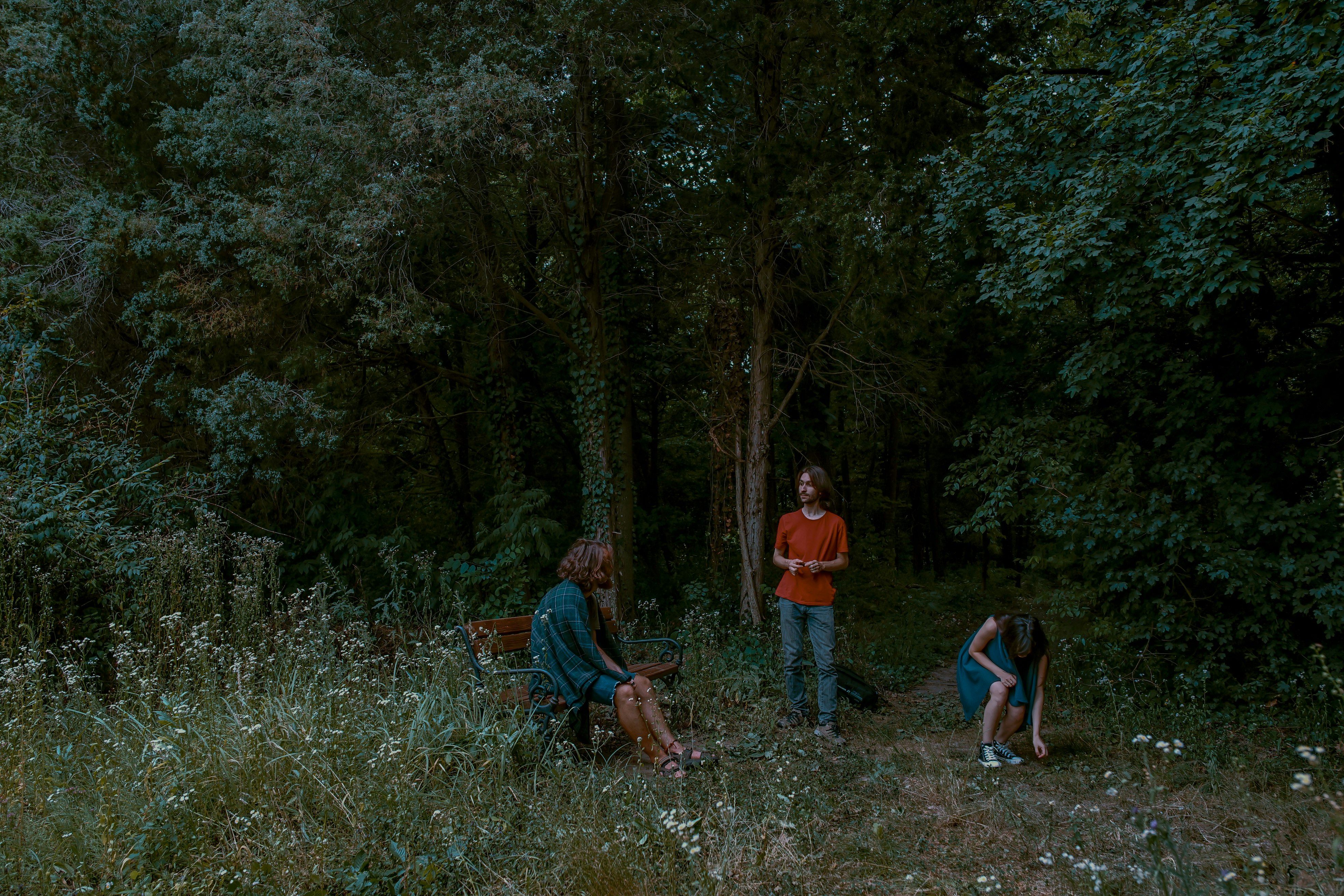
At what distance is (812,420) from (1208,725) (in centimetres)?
675

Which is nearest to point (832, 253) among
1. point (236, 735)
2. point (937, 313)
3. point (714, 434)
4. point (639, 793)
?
point (937, 313)

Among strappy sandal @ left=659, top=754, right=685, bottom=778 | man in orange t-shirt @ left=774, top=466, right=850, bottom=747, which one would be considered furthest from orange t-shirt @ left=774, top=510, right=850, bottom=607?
strappy sandal @ left=659, top=754, right=685, bottom=778

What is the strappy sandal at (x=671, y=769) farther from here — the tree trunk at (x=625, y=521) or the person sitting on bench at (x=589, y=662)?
the tree trunk at (x=625, y=521)

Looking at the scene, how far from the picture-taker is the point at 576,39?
8.52 meters

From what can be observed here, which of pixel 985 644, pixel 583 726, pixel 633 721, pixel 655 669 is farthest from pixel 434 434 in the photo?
pixel 985 644

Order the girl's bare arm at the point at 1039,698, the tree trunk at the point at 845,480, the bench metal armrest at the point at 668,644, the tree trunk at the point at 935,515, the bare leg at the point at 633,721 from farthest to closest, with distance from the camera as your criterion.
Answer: the tree trunk at the point at 935,515 < the tree trunk at the point at 845,480 < the bench metal armrest at the point at 668,644 < the girl's bare arm at the point at 1039,698 < the bare leg at the point at 633,721

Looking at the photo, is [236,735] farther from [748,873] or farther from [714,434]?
[714,434]

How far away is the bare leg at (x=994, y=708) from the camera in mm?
5148

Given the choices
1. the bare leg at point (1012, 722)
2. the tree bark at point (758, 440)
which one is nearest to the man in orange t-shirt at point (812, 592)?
the bare leg at point (1012, 722)

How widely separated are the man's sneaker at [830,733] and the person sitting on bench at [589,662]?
997mm

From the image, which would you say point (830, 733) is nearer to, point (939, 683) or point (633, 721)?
point (633, 721)

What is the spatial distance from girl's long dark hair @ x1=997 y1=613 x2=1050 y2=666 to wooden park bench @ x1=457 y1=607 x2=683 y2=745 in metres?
2.37

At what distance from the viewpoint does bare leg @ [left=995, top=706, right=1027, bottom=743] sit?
17.2ft

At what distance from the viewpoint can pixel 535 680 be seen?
16.2ft
